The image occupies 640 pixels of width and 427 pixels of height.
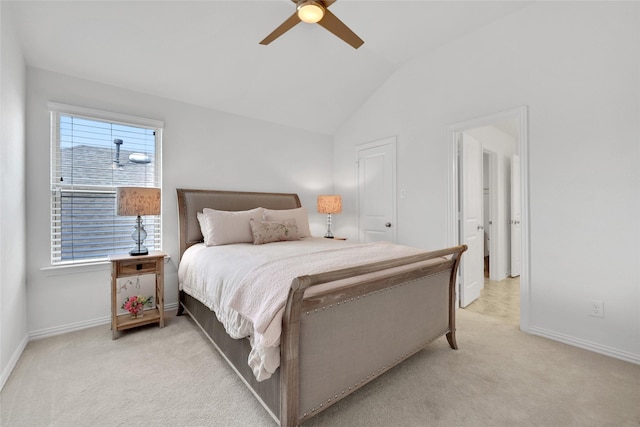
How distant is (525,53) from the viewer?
8.81ft

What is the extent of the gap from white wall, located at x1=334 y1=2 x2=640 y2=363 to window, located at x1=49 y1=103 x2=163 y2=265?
141 inches

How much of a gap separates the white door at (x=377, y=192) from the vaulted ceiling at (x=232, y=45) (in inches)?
38.0

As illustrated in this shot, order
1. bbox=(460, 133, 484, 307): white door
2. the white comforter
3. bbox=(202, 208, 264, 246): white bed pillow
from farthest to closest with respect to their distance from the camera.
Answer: bbox=(460, 133, 484, 307): white door, bbox=(202, 208, 264, 246): white bed pillow, the white comforter

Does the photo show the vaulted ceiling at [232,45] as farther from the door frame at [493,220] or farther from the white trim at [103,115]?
the door frame at [493,220]

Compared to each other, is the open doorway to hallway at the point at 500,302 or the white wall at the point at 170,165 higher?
the white wall at the point at 170,165

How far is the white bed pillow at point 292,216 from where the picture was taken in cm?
336

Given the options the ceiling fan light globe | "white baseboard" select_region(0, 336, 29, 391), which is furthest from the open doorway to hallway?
"white baseboard" select_region(0, 336, 29, 391)

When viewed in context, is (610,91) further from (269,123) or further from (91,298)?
(91,298)

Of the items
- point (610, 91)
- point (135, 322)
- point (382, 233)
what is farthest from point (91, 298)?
point (610, 91)

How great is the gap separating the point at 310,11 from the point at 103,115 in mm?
2336

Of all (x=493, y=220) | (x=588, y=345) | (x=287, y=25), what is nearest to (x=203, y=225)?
(x=287, y=25)

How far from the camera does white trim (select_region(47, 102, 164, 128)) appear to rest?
259 centimetres

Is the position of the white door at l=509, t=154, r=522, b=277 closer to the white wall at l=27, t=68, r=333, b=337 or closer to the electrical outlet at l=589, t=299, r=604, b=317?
the electrical outlet at l=589, t=299, r=604, b=317

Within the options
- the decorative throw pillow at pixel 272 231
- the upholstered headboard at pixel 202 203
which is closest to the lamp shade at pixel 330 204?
the upholstered headboard at pixel 202 203
